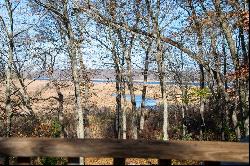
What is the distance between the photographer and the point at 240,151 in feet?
12.2

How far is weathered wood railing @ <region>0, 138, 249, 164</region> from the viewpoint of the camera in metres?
3.75

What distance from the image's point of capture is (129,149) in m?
3.91

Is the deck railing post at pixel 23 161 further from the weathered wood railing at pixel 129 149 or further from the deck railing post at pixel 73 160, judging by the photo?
the deck railing post at pixel 73 160

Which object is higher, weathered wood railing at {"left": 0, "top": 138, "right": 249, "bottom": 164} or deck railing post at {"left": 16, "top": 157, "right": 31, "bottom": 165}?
weathered wood railing at {"left": 0, "top": 138, "right": 249, "bottom": 164}

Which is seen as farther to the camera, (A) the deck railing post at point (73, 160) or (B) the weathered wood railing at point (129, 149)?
(A) the deck railing post at point (73, 160)

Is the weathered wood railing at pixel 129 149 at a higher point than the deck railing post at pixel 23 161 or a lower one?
higher

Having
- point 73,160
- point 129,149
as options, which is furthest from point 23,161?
point 129,149

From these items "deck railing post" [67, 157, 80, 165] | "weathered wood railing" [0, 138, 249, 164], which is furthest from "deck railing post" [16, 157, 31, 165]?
"deck railing post" [67, 157, 80, 165]

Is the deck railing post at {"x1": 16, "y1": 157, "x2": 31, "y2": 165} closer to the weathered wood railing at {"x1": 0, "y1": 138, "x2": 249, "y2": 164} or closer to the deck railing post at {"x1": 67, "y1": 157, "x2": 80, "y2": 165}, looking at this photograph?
the weathered wood railing at {"x1": 0, "y1": 138, "x2": 249, "y2": 164}

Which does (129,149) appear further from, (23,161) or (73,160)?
(23,161)

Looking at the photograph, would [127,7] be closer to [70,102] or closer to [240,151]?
[70,102]

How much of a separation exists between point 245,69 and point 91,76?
21.1 metres

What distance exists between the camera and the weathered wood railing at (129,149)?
12.3 ft

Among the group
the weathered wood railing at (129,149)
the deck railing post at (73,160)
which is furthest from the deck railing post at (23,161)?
the deck railing post at (73,160)
